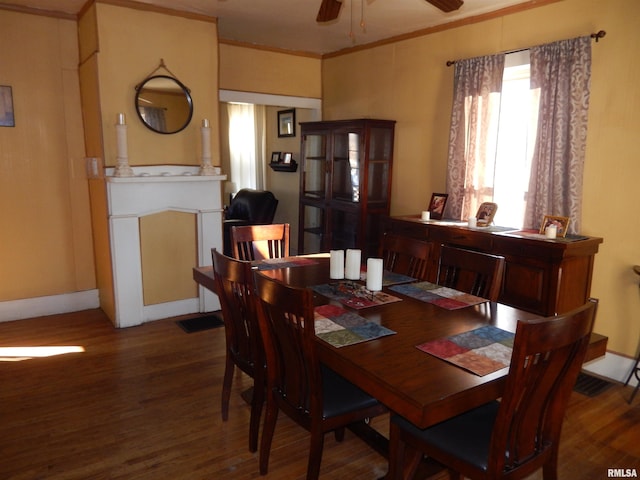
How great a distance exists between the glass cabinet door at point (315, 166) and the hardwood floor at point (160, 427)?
7.04 ft

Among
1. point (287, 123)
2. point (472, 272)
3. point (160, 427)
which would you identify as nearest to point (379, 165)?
point (287, 123)

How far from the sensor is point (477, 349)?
5.14 feet

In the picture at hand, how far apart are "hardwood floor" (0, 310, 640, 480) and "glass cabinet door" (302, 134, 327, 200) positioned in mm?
2144

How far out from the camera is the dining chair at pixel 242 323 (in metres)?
1.93

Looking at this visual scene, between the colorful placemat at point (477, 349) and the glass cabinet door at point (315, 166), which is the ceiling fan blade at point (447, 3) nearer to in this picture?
the colorful placemat at point (477, 349)

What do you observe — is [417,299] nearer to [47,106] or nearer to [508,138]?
[508,138]

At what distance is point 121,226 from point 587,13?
11.7 ft

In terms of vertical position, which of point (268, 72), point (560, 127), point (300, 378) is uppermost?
point (268, 72)

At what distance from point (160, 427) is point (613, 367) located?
2.79 metres

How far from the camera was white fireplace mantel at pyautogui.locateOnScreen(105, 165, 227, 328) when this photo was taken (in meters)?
3.60

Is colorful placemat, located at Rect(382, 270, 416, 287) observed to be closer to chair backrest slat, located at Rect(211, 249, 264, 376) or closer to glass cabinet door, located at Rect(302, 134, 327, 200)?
chair backrest slat, located at Rect(211, 249, 264, 376)

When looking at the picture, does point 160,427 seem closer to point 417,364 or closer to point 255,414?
point 255,414

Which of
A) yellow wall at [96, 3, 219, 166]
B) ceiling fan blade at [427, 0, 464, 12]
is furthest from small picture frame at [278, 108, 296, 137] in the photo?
ceiling fan blade at [427, 0, 464, 12]

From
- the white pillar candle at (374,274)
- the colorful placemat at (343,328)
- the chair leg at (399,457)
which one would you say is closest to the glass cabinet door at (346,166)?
the white pillar candle at (374,274)
